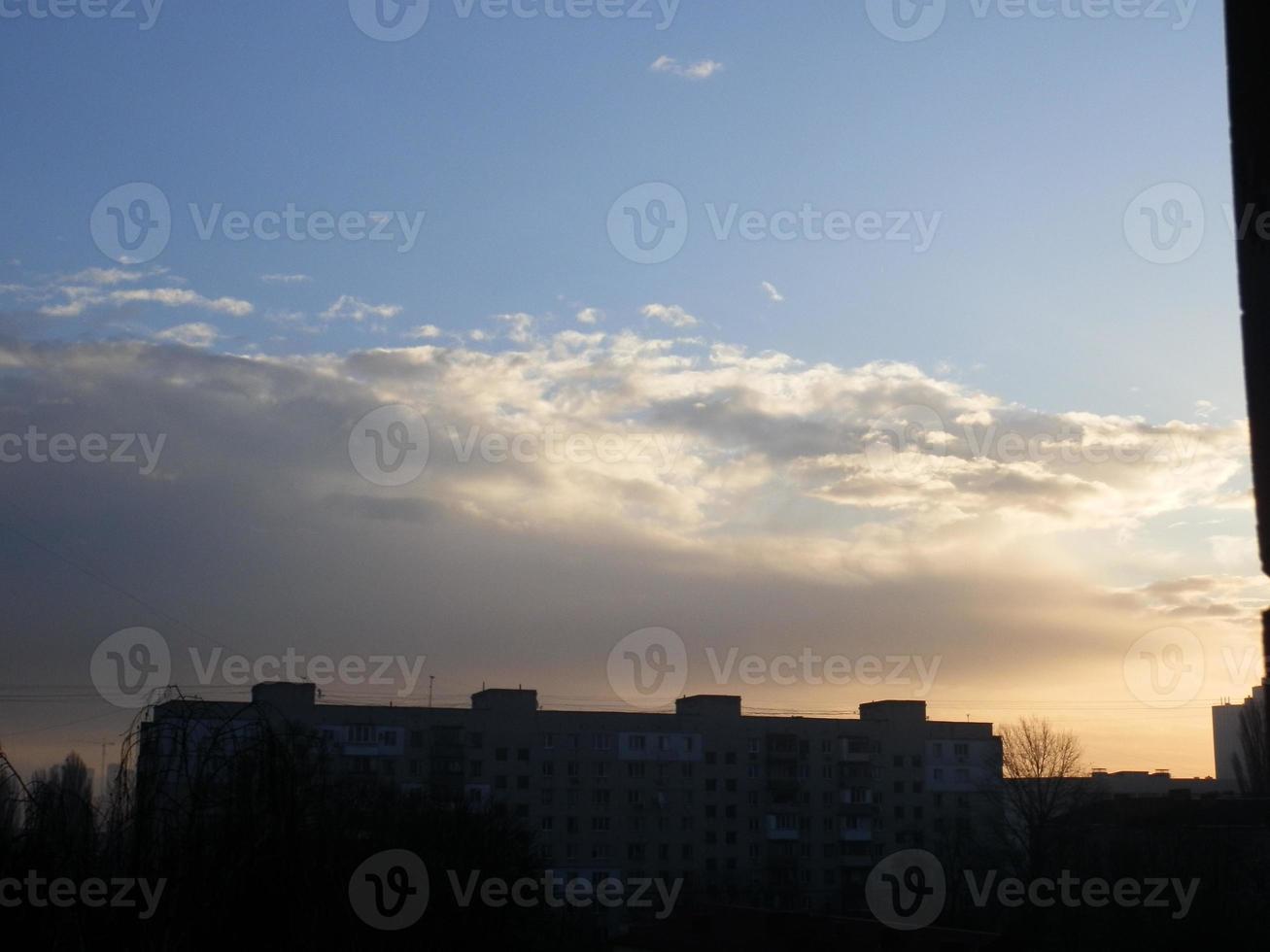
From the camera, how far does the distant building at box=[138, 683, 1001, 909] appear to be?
65938 millimetres

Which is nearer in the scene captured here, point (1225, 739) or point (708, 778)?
point (708, 778)

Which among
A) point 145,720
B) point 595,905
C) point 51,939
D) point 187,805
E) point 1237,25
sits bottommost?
point 595,905

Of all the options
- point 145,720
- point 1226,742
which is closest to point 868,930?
point 145,720

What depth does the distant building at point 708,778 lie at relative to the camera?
65938 millimetres

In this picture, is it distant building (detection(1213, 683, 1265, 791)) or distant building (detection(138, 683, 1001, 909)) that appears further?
distant building (detection(1213, 683, 1265, 791))

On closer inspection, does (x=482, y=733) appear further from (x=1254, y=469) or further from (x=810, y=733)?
(x=1254, y=469)

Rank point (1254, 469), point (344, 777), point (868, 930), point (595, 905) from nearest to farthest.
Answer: point (1254, 469) → point (344, 777) → point (868, 930) → point (595, 905)

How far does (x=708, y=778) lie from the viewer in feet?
232

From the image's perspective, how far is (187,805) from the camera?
575 cm

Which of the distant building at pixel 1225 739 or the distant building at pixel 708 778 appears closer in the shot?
the distant building at pixel 708 778

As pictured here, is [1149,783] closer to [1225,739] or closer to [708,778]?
[1225,739]

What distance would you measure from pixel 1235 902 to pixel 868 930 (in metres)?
10.8

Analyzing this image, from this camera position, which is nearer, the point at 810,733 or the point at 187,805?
the point at 187,805

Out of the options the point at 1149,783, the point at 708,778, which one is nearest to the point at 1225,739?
the point at 1149,783
